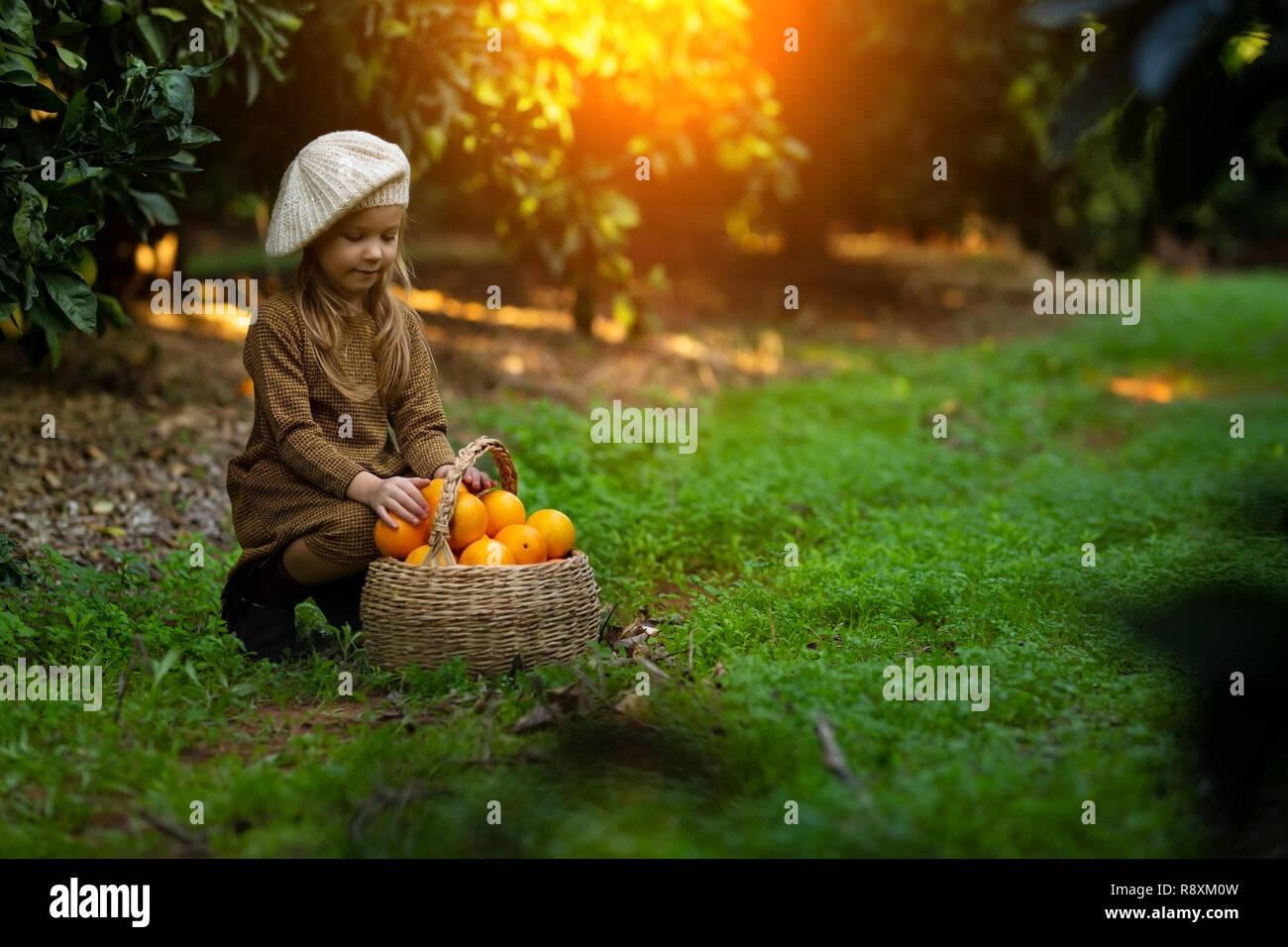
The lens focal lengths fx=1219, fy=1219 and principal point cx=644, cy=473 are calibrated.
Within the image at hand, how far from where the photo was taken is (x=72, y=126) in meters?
3.79

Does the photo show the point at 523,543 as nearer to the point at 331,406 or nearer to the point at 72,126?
the point at 331,406

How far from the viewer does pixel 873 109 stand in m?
12.0

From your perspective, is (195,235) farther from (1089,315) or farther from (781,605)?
(781,605)

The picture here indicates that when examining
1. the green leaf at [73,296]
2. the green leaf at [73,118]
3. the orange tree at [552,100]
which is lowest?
the green leaf at [73,296]

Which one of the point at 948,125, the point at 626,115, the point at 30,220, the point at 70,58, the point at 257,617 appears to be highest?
the point at 948,125

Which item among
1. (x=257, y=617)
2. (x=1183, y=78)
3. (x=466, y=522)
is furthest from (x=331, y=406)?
(x=1183, y=78)

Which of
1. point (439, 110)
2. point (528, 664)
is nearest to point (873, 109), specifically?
point (439, 110)

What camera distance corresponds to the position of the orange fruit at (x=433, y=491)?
359 centimetres

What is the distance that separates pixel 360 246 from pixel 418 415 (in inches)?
23.0

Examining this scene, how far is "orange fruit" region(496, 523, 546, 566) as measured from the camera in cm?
366

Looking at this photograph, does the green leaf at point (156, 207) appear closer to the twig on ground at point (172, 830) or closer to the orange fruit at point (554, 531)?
the orange fruit at point (554, 531)

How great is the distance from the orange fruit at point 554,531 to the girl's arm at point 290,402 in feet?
1.85

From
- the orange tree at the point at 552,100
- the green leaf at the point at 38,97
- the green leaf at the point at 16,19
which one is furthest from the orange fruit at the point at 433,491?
the orange tree at the point at 552,100
